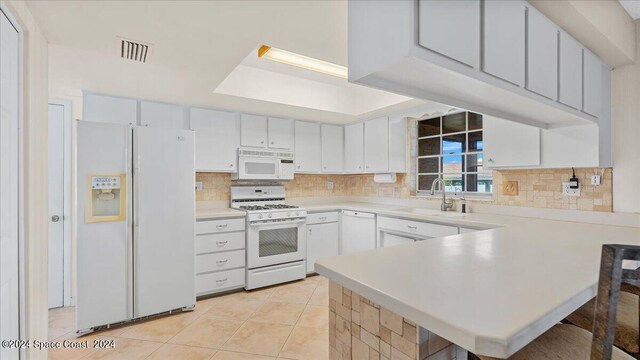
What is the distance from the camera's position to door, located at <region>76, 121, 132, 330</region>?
2.42 m

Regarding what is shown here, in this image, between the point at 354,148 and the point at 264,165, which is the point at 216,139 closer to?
the point at 264,165

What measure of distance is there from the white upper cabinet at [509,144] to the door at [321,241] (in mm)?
2095

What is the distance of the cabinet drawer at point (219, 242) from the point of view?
10.1ft

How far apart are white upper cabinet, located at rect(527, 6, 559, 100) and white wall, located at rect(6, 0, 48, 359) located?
254cm

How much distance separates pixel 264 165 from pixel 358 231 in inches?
59.3

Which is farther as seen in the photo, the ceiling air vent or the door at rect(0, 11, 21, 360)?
the ceiling air vent

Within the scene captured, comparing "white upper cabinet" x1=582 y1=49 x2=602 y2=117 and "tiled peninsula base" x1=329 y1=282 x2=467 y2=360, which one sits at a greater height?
"white upper cabinet" x1=582 y1=49 x2=602 y2=117

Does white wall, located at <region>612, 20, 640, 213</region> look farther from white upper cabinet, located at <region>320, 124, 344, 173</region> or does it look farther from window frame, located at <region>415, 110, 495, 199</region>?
white upper cabinet, located at <region>320, 124, 344, 173</region>

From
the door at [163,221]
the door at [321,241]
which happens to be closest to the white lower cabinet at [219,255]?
the door at [163,221]

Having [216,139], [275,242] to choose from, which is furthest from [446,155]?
[216,139]

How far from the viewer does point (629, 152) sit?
2168 millimetres

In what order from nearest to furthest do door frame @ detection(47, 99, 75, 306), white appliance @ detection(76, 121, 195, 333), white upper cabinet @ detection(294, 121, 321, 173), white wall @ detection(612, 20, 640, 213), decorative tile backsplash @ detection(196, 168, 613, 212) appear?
white wall @ detection(612, 20, 640, 213)
decorative tile backsplash @ detection(196, 168, 613, 212)
white appliance @ detection(76, 121, 195, 333)
door frame @ detection(47, 99, 75, 306)
white upper cabinet @ detection(294, 121, 321, 173)

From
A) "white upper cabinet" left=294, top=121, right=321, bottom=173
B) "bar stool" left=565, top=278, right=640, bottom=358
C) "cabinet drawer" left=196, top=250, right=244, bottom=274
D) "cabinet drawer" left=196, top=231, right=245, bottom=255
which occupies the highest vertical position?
"white upper cabinet" left=294, top=121, right=321, bottom=173

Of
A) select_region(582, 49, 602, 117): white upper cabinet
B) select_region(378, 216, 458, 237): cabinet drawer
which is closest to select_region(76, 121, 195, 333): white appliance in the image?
select_region(378, 216, 458, 237): cabinet drawer
